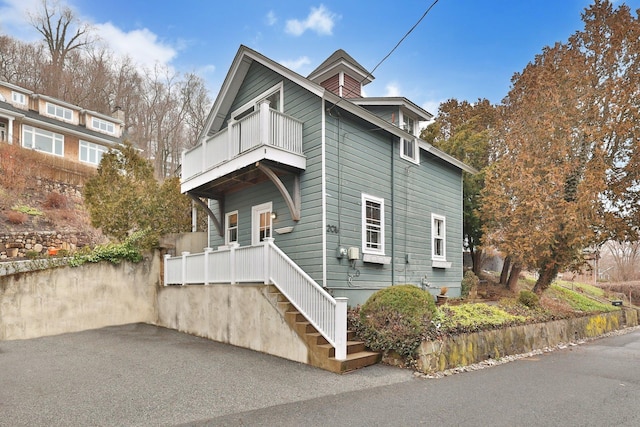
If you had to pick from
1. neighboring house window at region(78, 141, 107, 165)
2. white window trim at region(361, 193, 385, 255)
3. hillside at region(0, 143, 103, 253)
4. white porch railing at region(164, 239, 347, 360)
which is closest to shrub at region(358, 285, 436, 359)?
white porch railing at region(164, 239, 347, 360)

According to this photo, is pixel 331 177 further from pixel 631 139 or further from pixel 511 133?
pixel 631 139

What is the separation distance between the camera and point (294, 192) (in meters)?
10.6

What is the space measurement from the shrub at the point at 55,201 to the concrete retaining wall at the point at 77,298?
36.4 feet

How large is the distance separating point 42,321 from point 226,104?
827 cm

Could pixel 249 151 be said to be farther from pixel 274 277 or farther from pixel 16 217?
pixel 16 217

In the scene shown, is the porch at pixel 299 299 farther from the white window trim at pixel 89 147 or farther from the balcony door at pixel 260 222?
the white window trim at pixel 89 147

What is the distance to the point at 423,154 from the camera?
13633 mm

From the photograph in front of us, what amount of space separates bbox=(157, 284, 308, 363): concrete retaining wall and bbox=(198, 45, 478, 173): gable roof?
4.65 meters

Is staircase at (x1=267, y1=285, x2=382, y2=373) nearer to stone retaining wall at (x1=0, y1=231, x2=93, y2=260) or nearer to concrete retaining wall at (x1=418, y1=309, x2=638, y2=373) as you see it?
concrete retaining wall at (x1=418, y1=309, x2=638, y2=373)

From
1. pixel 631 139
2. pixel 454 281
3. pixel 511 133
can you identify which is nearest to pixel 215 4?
pixel 511 133

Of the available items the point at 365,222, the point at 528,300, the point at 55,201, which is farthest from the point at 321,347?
the point at 55,201

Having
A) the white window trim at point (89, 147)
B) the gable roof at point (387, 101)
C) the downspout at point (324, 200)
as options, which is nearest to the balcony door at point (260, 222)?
the downspout at point (324, 200)

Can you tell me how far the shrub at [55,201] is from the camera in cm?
2036

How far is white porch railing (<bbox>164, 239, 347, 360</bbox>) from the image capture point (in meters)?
7.36
